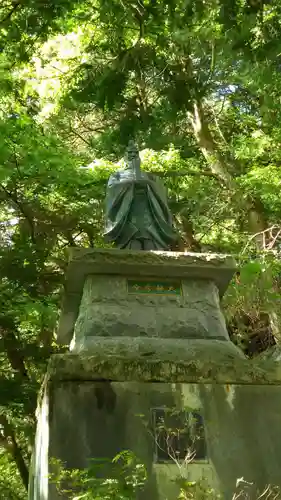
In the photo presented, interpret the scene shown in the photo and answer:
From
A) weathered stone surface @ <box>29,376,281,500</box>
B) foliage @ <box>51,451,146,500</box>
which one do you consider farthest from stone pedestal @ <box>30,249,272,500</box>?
foliage @ <box>51,451,146,500</box>

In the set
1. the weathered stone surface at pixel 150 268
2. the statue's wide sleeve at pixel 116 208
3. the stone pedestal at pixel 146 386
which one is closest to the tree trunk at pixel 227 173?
the statue's wide sleeve at pixel 116 208

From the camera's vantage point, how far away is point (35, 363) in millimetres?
9023

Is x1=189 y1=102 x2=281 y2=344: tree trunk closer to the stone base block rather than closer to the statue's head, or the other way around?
the statue's head

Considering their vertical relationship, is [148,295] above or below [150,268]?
below

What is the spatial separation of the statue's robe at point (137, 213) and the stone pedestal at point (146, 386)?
735mm

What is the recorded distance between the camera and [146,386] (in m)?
4.33

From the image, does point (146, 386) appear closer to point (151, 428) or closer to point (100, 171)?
point (151, 428)

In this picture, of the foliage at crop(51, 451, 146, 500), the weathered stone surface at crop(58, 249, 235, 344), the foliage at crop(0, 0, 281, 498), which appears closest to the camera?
the foliage at crop(51, 451, 146, 500)

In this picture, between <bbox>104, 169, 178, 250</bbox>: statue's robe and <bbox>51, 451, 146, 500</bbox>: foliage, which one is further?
<bbox>104, 169, 178, 250</bbox>: statue's robe

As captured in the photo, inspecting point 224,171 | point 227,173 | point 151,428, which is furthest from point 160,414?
point 224,171

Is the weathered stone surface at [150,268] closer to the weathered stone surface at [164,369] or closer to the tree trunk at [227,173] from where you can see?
the weathered stone surface at [164,369]

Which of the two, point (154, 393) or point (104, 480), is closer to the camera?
point (104, 480)

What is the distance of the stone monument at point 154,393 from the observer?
4047 mm

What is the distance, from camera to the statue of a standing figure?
600 centimetres
